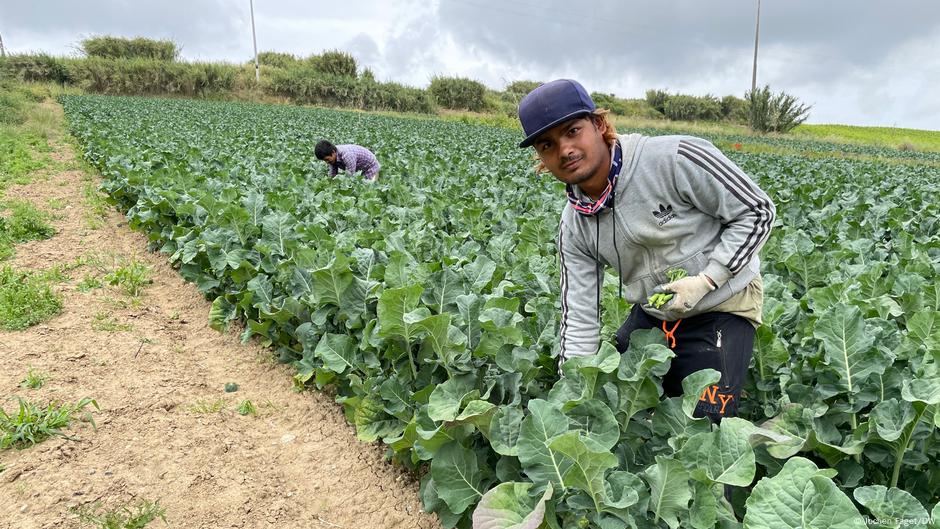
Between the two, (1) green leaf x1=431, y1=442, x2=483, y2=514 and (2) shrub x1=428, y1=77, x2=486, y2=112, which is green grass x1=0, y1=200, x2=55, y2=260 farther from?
(2) shrub x1=428, y1=77, x2=486, y2=112

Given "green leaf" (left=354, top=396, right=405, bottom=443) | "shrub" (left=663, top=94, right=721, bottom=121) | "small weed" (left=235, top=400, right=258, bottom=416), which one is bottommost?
"small weed" (left=235, top=400, right=258, bottom=416)

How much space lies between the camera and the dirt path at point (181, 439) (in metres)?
2.82

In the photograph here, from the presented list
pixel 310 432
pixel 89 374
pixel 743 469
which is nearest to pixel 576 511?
pixel 743 469

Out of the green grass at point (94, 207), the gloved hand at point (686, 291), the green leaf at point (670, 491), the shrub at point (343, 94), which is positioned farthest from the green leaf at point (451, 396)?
the shrub at point (343, 94)

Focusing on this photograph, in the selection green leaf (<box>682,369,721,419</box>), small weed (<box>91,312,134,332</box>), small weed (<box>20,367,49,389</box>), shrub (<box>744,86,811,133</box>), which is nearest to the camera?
green leaf (<box>682,369,721,419</box>)

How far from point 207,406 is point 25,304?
2.44 metres

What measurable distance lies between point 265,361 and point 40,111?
25.9 meters

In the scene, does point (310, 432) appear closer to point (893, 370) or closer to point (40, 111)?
→ point (893, 370)

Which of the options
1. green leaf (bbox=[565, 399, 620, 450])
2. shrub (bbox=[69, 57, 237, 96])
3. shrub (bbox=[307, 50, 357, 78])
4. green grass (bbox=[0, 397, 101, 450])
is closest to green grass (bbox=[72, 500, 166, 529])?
green grass (bbox=[0, 397, 101, 450])

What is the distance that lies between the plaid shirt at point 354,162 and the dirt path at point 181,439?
11.7 ft

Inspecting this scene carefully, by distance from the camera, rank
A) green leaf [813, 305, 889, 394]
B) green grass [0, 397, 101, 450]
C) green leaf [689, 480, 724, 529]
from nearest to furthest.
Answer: green leaf [689, 480, 724, 529] → green leaf [813, 305, 889, 394] → green grass [0, 397, 101, 450]

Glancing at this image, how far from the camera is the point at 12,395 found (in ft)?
12.1

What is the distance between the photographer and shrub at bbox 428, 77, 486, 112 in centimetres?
5025

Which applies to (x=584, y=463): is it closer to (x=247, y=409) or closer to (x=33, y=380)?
(x=247, y=409)
